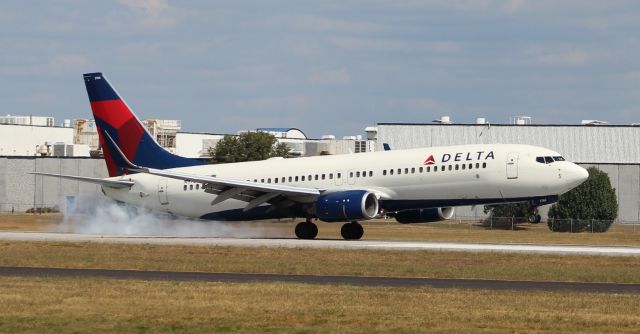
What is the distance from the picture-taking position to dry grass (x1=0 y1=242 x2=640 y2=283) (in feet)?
121

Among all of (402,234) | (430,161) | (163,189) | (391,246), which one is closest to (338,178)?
(430,161)

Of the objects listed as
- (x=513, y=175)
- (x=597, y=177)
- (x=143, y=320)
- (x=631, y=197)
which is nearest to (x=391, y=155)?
(x=513, y=175)

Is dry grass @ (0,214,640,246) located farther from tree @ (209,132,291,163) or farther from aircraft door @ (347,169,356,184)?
tree @ (209,132,291,163)

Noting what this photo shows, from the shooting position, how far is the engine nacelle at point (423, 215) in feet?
191

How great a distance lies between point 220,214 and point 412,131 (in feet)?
221

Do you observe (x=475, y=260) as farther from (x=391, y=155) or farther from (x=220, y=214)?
(x=220, y=214)

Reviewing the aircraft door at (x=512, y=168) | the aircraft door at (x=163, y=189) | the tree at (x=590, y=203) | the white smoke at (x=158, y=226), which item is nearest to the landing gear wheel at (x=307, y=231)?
the white smoke at (x=158, y=226)

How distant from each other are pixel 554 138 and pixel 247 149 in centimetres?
3302

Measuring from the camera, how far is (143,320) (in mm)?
24234

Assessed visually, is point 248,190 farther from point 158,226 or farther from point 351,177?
point 158,226

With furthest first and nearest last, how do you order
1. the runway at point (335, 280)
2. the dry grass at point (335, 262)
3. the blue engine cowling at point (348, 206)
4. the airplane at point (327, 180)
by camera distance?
1. the blue engine cowling at point (348, 206)
2. the airplane at point (327, 180)
3. the dry grass at point (335, 262)
4. the runway at point (335, 280)

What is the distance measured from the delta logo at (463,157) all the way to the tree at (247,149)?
7331cm

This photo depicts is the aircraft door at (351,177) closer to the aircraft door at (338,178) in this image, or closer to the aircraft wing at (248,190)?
the aircraft door at (338,178)

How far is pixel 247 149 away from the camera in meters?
132
